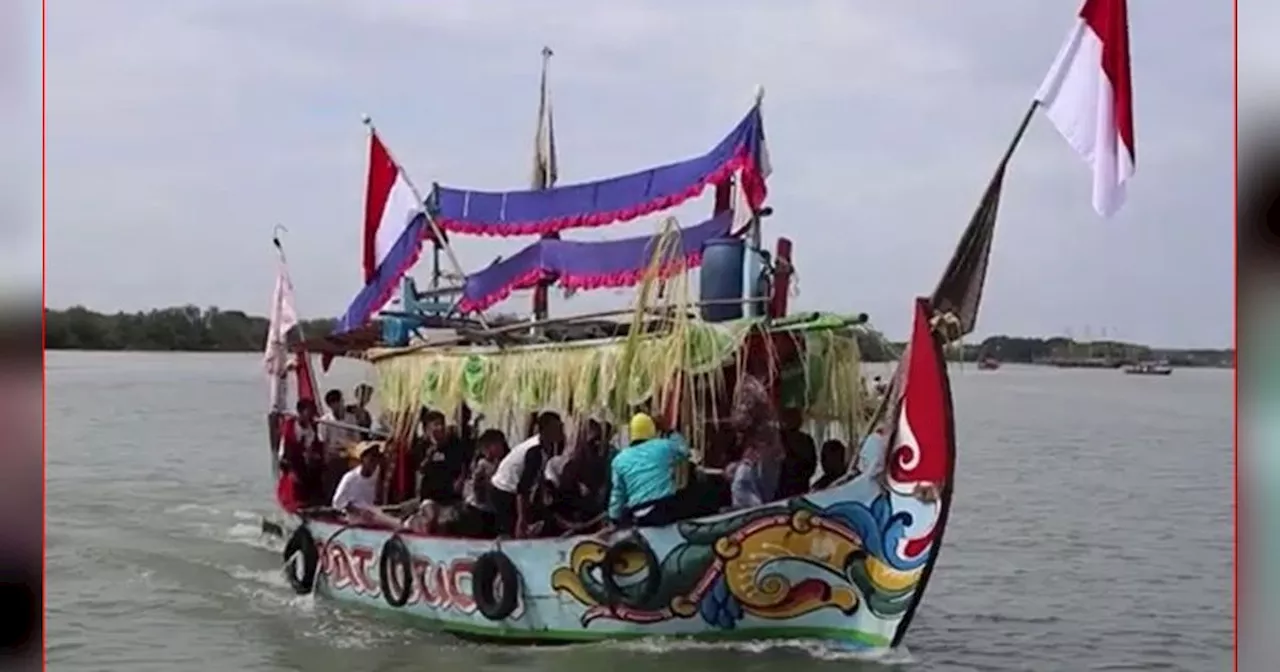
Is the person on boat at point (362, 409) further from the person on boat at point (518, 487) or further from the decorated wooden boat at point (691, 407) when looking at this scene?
the person on boat at point (518, 487)

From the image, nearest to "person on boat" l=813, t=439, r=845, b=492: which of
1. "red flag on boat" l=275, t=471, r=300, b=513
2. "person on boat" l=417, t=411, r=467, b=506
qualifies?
"person on boat" l=417, t=411, r=467, b=506

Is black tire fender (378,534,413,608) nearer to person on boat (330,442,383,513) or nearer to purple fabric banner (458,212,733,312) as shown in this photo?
person on boat (330,442,383,513)

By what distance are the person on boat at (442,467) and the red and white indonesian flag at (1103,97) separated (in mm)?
2712

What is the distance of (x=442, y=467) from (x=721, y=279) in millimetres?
1447

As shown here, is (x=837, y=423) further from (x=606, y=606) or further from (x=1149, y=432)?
(x=1149, y=432)

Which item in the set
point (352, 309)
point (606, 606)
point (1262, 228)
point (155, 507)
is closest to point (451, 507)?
point (606, 606)

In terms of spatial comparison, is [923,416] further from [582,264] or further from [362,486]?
[362,486]

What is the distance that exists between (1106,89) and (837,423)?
62.2 inches

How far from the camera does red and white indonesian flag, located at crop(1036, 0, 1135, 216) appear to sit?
4.24 meters

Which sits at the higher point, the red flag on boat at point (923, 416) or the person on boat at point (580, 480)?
the red flag on boat at point (923, 416)

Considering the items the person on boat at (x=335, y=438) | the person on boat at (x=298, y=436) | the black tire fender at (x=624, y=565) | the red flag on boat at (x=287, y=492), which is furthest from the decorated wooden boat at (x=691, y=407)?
the person on boat at (x=335, y=438)

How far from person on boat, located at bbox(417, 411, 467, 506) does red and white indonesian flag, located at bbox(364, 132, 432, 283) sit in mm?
835

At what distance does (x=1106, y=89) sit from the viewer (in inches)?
168

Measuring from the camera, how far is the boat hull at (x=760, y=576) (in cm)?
480
